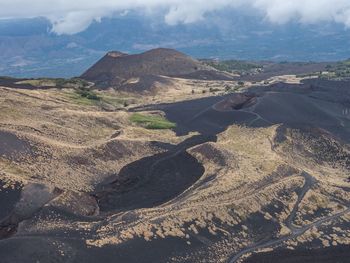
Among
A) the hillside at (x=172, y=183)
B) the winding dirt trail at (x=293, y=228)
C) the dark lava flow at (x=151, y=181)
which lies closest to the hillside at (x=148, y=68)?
the hillside at (x=172, y=183)

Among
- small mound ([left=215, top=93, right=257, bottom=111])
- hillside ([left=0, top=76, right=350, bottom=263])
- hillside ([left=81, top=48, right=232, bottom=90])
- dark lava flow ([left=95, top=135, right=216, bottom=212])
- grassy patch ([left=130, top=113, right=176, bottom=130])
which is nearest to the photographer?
hillside ([left=0, top=76, right=350, bottom=263])

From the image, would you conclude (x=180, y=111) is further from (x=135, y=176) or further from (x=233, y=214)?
(x=233, y=214)

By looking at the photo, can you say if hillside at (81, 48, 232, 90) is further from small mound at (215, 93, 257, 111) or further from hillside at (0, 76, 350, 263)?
hillside at (0, 76, 350, 263)

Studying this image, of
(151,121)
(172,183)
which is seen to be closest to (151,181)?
(172,183)

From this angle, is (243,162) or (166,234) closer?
(166,234)

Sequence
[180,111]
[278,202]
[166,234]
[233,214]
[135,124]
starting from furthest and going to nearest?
[180,111], [135,124], [278,202], [233,214], [166,234]

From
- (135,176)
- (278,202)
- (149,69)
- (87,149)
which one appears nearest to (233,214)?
(278,202)

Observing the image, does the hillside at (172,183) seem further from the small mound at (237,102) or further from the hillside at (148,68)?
the hillside at (148,68)

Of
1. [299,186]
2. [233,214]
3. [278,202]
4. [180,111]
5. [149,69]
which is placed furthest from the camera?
[149,69]

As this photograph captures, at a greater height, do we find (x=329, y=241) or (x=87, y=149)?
(x=87, y=149)

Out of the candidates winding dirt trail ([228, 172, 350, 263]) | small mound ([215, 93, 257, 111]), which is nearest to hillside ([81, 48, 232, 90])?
small mound ([215, 93, 257, 111])
